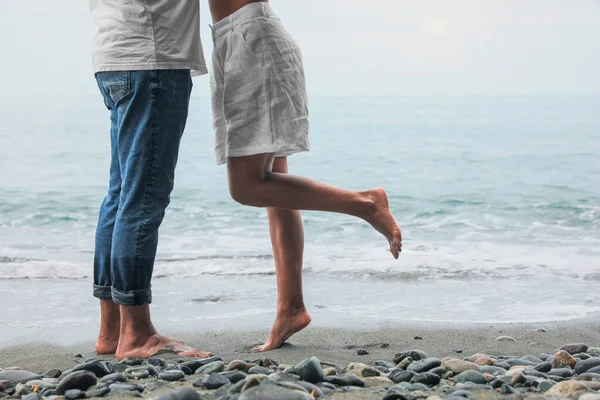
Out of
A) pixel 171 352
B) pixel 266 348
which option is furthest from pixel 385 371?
pixel 171 352

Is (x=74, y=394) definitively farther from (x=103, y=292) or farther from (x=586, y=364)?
(x=586, y=364)

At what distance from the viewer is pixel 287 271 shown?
8.66 ft

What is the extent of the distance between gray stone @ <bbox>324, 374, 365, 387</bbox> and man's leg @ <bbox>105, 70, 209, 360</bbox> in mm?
658

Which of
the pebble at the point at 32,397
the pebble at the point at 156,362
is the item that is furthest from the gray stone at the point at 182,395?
the pebble at the point at 156,362

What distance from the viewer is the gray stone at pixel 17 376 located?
2.15 metres

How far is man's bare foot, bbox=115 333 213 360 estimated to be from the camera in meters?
2.44

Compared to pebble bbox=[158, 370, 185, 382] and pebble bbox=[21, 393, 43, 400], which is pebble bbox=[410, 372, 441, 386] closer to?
pebble bbox=[158, 370, 185, 382]

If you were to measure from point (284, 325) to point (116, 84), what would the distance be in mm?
954

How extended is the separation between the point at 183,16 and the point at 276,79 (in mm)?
343

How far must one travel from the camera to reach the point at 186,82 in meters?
2.39

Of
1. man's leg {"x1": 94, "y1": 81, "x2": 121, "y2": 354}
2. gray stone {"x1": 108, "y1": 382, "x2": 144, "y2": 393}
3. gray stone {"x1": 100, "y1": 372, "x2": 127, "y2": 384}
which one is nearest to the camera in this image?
gray stone {"x1": 108, "y1": 382, "x2": 144, "y2": 393}

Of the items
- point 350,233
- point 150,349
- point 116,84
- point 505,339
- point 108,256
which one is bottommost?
point 350,233

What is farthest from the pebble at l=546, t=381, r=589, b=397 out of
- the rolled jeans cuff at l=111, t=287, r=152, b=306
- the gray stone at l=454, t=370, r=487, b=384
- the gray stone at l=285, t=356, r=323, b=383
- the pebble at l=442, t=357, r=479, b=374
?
the rolled jeans cuff at l=111, t=287, r=152, b=306

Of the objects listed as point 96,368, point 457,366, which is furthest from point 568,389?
point 96,368
